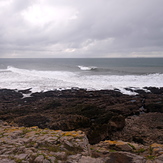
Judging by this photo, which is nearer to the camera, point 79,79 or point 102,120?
point 102,120

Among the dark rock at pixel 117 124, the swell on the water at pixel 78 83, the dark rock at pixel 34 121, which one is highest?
the swell on the water at pixel 78 83

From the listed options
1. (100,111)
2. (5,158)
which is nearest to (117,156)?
(5,158)

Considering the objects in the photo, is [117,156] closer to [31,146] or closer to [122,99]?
[31,146]

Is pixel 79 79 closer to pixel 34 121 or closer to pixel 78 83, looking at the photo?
pixel 78 83

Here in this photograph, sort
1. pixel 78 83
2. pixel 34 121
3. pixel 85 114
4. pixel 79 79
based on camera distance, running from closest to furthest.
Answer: pixel 34 121
pixel 85 114
pixel 78 83
pixel 79 79

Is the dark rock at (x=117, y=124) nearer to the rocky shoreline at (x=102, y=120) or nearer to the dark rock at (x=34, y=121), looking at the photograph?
the rocky shoreline at (x=102, y=120)

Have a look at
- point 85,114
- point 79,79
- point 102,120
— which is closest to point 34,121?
point 85,114

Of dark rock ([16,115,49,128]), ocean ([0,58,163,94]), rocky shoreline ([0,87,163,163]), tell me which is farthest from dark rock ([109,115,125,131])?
ocean ([0,58,163,94])

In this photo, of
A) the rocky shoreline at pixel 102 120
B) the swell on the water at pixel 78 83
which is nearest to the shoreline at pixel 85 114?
the rocky shoreline at pixel 102 120

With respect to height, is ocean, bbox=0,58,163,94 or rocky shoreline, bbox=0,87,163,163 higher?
ocean, bbox=0,58,163,94

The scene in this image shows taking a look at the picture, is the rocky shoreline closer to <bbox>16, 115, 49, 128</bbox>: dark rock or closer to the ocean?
<bbox>16, 115, 49, 128</bbox>: dark rock

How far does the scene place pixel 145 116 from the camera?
516 inches

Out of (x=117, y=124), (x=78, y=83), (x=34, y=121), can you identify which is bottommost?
(x=34, y=121)

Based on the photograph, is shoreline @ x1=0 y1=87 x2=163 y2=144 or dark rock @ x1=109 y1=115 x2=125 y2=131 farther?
dark rock @ x1=109 y1=115 x2=125 y2=131
